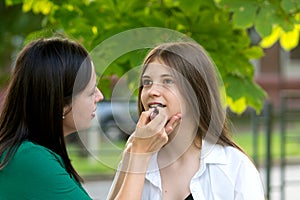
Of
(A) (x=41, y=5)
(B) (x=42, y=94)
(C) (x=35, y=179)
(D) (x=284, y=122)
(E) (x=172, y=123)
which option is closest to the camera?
(C) (x=35, y=179)

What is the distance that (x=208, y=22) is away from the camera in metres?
3.84

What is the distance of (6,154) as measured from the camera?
1975 mm

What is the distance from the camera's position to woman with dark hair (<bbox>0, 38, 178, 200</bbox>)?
1932mm

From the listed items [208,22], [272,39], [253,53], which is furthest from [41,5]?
[272,39]

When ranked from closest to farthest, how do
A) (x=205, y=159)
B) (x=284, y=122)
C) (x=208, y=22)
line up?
(x=205, y=159), (x=208, y=22), (x=284, y=122)

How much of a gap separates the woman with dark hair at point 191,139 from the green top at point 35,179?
0.76 ft

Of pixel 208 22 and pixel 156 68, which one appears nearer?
pixel 156 68

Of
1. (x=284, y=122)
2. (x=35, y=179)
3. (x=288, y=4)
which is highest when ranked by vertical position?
(x=288, y=4)

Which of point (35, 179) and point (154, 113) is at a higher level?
point (154, 113)

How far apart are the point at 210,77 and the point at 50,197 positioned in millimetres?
689

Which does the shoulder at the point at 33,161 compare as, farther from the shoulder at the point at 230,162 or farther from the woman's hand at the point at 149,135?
the shoulder at the point at 230,162

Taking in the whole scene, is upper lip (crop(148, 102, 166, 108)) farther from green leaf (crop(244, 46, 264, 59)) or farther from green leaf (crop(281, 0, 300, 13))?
green leaf (crop(244, 46, 264, 59))

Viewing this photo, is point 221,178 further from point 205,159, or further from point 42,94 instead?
point 42,94

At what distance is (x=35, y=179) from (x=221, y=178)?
0.61 metres
